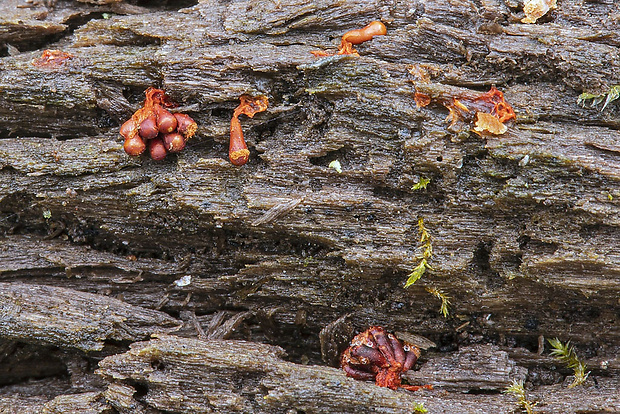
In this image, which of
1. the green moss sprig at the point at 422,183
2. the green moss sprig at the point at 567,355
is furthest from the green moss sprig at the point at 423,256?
the green moss sprig at the point at 567,355

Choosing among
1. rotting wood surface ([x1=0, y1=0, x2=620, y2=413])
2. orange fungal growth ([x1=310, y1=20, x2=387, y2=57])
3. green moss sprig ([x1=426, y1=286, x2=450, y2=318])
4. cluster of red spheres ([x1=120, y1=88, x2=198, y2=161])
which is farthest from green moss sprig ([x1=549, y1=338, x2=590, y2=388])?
cluster of red spheres ([x1=120, y1=88, x2=198, y2=161])

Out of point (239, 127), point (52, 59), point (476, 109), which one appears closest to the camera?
point (476, 109)

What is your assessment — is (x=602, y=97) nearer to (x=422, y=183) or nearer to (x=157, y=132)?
(x=422, y=183)

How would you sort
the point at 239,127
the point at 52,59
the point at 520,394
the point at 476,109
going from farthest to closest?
the point at 52,59
the point at 239,127
the point at 476,109
the point at 520,394

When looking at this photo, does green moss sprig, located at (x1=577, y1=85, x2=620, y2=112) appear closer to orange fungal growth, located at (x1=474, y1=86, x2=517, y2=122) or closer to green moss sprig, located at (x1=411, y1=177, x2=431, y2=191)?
orange fungal growth, located at (x1=474, y1=86, x2=517, y2=122)

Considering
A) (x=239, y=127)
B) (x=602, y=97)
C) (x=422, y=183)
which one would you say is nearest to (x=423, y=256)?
(x=422, y=183)

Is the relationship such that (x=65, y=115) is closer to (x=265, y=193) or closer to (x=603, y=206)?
(x=265, y=193)
